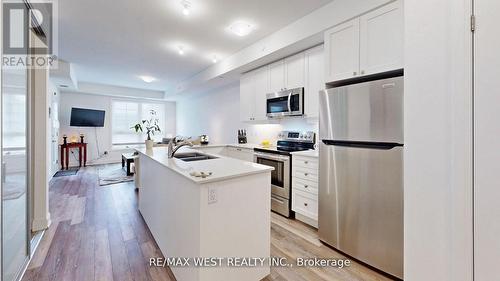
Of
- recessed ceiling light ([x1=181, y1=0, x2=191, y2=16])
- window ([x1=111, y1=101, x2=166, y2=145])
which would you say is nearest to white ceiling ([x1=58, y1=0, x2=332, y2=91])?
recessed ceiling light ([x1=181, y1=0, x2=191, y2=16])

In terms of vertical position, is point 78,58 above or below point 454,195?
above

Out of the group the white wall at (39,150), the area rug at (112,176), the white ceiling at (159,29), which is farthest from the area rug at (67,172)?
the white wall at (39,150)

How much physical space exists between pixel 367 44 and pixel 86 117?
7984mm

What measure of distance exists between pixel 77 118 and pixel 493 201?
8.72 metres

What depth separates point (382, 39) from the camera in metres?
2.01

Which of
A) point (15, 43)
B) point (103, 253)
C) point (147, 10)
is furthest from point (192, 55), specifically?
point (103, 253)

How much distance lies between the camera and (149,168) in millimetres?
2652

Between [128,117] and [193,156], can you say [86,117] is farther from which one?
[193,156]

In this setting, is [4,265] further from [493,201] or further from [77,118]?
[77,118]

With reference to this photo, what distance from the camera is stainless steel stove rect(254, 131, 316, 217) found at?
3069 mm

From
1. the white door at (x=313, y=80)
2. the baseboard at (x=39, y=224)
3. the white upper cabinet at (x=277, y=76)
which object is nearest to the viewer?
the baseboard at (x=39, y=224)

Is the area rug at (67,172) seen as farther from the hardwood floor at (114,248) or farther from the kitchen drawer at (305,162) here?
the kitchen drawer at (305,162)

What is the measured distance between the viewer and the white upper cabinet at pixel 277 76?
3438mm

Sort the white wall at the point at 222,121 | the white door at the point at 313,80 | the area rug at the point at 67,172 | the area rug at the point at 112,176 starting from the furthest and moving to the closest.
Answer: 1. the area rug at the point at 67,172
2. the area rug at the point at 112,176
3. the white wall at the point at 222,121
4. the white door at the point at 313,80
